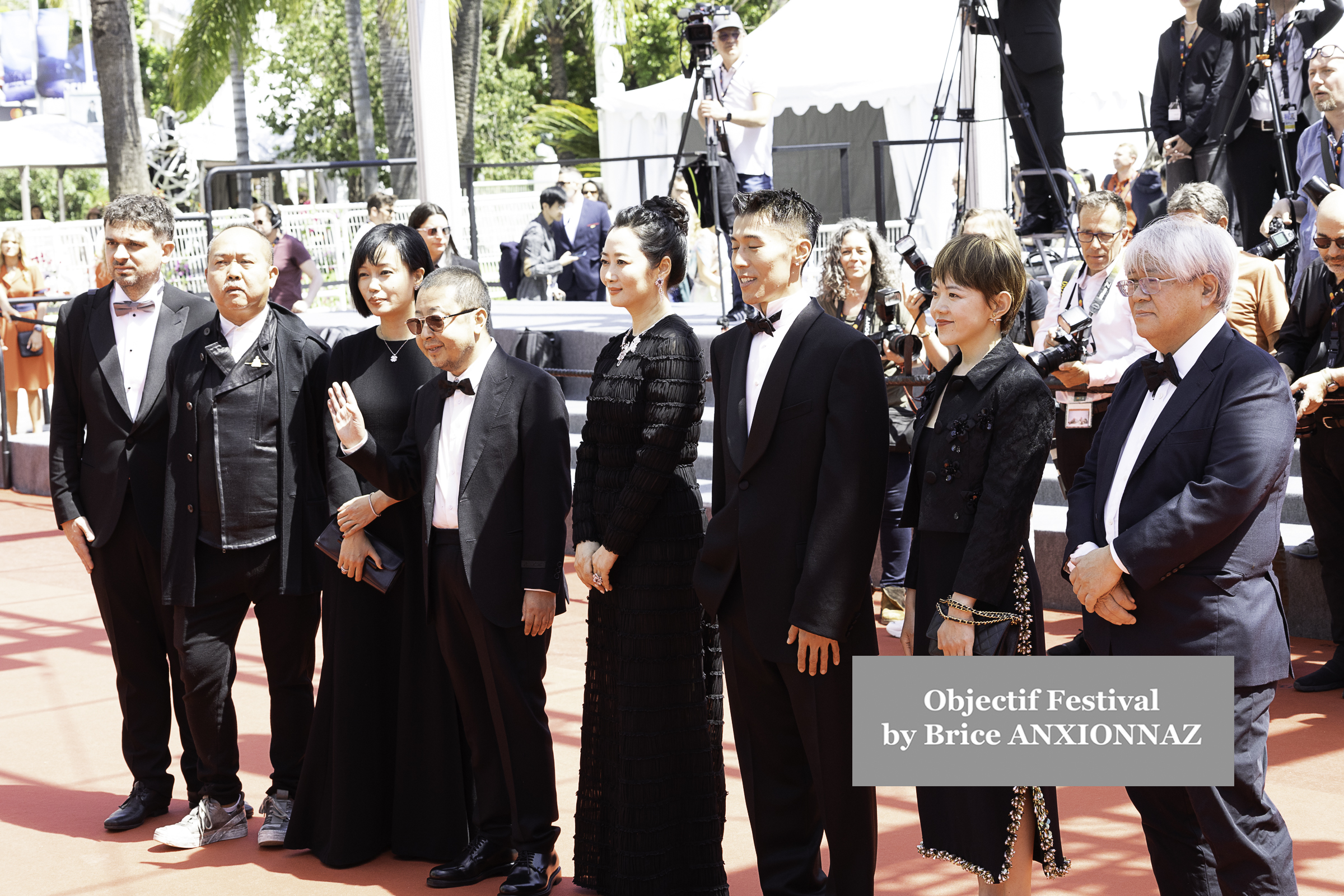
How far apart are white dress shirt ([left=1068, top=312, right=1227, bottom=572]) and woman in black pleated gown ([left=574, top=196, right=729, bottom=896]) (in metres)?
1.17

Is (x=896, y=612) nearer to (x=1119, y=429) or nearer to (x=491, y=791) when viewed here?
(x=491, y=791)

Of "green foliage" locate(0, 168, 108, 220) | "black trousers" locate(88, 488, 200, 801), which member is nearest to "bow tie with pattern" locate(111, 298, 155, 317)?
"black trousers" locate(88, 488, 200, 801)

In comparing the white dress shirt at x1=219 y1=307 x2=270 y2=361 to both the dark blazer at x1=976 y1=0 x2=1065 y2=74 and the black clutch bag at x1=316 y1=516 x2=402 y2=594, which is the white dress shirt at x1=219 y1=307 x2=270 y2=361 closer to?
the black clutch bag at x1=316 y1=516 x2=402 y2=594

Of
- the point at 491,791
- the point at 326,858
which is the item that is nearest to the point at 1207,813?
the point at 491,791

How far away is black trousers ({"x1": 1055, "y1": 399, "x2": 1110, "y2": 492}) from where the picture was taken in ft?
19.2

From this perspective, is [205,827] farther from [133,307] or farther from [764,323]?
[764,323]

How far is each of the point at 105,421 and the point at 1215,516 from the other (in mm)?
3645

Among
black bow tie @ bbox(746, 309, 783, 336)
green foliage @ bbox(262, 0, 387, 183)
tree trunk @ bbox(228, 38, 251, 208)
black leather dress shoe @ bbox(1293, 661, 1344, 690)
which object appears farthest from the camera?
green foliage @ bbox(262, 0, 387, 183)

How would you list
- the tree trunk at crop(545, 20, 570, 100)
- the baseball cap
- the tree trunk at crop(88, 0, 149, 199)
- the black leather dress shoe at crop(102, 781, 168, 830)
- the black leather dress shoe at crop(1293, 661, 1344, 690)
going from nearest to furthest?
1. the black leather dress shoe at crop(102, 781, 168, 830)
2. the black leather dress shoe at crop(1293, 661, 1344, 690)
3. the baseball cap
4. the tree trunk at crop(88, 0, 149, 199)
5. the tree trunk at crop(545, 20, 570, 100)

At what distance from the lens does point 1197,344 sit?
332 cm

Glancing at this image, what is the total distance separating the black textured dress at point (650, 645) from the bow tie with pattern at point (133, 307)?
183cm

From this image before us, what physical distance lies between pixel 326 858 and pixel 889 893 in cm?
177

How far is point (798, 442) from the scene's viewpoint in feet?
12.1

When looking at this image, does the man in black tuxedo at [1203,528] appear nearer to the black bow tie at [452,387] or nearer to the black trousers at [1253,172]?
the black bow tie at [452,387]
